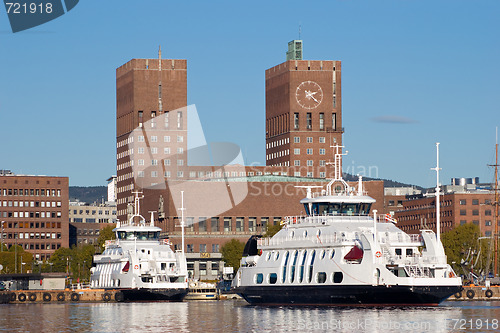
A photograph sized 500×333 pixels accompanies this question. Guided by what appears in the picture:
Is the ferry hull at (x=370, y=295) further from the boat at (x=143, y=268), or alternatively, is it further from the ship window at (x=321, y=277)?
the boat at (x=143, y=268)

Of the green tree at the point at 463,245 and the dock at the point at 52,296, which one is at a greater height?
the green tree at the point at 463,245

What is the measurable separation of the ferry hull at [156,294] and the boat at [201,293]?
53.5 feet

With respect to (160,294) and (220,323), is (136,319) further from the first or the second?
(160,294)

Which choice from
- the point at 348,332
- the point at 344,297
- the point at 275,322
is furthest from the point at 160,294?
the point at 348,332

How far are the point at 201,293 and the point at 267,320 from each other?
68.9 m

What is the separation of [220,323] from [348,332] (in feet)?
54.7

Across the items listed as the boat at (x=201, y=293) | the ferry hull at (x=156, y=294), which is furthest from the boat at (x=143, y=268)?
the boat at (x=201, y=293)

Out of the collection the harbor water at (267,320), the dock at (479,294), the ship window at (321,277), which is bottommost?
the dock at (479,294)

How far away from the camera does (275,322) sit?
3371 inches

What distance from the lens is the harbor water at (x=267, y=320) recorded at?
257 ft

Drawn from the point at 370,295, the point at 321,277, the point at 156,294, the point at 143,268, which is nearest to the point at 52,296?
the point at 143,268

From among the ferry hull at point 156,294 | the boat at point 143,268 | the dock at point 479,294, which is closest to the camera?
the dock at point 479,294

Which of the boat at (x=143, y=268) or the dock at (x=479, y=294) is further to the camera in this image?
the boat at (x=143, y=268)

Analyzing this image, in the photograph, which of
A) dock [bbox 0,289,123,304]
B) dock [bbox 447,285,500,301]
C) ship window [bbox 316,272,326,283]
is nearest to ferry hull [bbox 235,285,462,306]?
ship window [bbox 316,272,326,283]
